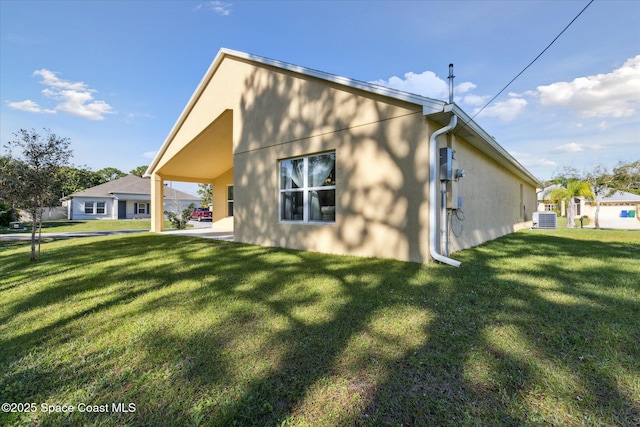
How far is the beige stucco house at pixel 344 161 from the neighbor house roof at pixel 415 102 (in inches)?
1.0

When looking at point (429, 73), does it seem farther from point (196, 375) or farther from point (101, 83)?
point (101, 83)

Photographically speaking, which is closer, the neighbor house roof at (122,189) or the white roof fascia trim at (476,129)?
the white roof fascia trim at (476,129)

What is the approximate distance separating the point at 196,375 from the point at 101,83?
14242mm

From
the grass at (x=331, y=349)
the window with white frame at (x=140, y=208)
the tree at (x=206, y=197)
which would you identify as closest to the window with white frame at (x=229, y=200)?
the grass at (x=331, y=349)

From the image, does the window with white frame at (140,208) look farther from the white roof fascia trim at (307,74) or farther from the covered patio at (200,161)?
the white roof fascia trim at (307,74)

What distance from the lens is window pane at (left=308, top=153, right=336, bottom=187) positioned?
697 centimetres

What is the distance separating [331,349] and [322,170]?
207 inches

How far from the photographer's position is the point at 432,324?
288 centimetres

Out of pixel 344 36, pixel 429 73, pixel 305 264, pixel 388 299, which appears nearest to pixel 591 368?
pixel 388 299

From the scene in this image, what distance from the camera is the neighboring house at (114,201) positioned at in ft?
96.5

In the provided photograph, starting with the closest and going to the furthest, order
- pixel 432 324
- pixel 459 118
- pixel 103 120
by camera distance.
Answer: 1. pixel 432 324
2. pixel 459 118
3. pixel 103 120

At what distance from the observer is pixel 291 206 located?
7.96 m

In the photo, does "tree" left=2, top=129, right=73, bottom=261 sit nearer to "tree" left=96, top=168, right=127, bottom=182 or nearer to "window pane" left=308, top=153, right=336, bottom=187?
"window pane" left=308, top=153, right=336, bottom=187

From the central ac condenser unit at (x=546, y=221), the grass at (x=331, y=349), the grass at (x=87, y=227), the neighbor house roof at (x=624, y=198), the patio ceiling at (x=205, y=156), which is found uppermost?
the patio ceiling at (x=205, y=156)
